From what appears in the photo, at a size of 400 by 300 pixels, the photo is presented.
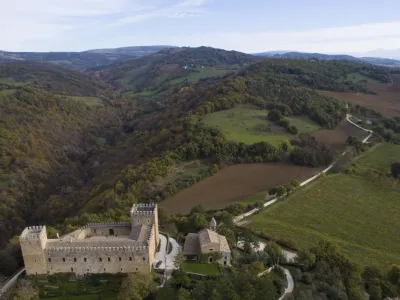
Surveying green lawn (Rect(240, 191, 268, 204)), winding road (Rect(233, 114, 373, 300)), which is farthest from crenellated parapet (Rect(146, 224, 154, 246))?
green lawn (Rect(240, 191, 268, 204))

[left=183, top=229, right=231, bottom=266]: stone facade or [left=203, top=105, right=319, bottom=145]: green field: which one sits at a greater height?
[left=203, top=105, right=319, bottom=145]: green field

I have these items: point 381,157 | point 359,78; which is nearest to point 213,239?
point 381,157

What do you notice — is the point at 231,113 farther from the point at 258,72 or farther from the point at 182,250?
the point at 182,250

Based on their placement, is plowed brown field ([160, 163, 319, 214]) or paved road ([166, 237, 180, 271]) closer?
paved road ([166, 237, 180, 271])

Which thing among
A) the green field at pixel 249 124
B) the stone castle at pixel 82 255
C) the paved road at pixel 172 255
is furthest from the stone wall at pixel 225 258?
the green field at pixel 249 124

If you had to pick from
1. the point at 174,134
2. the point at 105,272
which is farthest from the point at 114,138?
the point at 105,272

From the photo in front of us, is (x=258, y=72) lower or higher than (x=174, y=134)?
higher

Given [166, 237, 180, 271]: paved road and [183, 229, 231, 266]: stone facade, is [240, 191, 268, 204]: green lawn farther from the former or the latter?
[166, 237, 180, 271]: paved road
